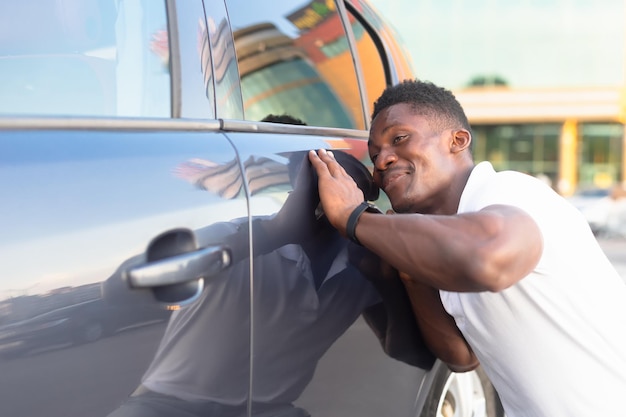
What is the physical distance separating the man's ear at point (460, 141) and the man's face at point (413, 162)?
0.04 feet

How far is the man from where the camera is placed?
5.06ft

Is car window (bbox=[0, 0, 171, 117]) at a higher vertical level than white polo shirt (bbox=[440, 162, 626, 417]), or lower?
higher

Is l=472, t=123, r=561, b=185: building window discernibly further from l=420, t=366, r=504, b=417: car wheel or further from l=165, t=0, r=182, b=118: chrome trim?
l=165, t=0, r=182, b=118: chrome trim

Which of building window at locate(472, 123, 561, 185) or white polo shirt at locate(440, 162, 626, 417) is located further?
building window at locate(472, 123, 561, 185)

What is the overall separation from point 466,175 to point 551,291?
416 millimetres

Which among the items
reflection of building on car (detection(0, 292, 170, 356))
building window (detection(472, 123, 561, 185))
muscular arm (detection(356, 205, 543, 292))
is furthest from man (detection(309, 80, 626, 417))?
building window (detection(472, 123, 561, 185))

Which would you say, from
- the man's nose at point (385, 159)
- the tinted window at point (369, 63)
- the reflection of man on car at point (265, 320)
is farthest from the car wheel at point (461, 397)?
the tinted window at point (369, 63)

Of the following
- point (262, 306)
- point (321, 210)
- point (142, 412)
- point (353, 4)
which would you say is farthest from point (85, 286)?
point (353, 4)

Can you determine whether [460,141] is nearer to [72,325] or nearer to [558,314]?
[558,314]

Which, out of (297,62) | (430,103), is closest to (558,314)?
(430,103)

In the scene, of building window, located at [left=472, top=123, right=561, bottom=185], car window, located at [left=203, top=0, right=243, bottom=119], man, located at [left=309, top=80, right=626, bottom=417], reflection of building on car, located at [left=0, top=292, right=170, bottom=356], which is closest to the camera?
reflection of building on car, located at [left=0, top=292, right=170, bottom=356]

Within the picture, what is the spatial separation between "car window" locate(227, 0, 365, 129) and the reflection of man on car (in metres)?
0.28

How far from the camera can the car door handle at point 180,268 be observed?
1.21 meters

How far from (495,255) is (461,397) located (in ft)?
3.86
